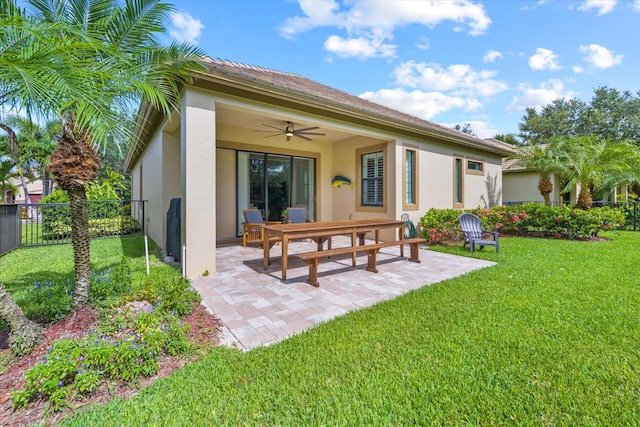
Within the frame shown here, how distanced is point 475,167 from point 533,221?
3.16m

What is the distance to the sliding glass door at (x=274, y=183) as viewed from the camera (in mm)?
9492

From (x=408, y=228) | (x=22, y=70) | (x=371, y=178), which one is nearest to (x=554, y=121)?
(x=371, y=178)

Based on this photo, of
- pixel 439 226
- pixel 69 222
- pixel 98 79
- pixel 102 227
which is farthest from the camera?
pixel 102 227

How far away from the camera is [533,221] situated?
9.92 m

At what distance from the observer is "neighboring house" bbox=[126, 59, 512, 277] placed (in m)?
5.30

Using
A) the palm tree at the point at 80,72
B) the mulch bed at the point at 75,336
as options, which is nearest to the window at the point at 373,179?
the palm tree at the point at 80,72

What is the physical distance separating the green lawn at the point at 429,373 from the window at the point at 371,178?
591 cm

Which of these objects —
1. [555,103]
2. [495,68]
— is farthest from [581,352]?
[555,103]

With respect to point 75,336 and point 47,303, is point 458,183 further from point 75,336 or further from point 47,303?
point 47,303

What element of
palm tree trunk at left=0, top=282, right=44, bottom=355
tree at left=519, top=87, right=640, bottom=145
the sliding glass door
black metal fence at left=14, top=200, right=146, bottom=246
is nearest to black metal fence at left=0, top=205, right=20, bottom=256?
black metal fence at left=14, top=200, right=146, bottom=246

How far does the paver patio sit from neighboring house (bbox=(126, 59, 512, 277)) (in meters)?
0.97

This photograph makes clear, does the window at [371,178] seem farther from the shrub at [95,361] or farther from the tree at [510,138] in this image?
the tree at [510,138]

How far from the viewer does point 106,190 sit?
13586mm

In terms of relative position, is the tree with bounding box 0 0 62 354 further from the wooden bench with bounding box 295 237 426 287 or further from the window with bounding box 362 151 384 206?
the window with bounding box 362 151 384 206
